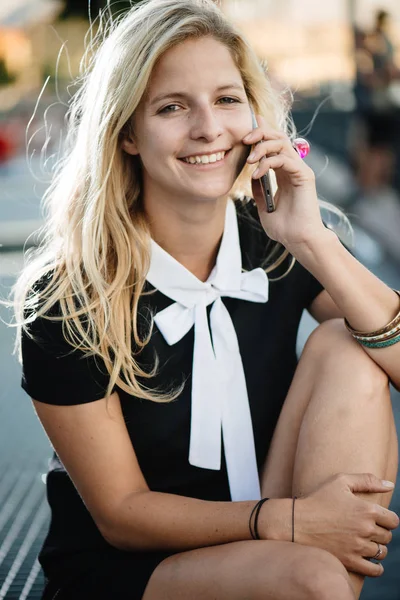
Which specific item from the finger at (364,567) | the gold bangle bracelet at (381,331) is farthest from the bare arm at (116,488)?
the gold bangle bracelet at (381,331)

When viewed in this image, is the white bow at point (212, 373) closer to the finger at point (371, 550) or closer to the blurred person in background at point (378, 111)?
the finger at point (371, 550)

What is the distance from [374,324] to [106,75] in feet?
3.01

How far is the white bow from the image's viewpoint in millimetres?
2176

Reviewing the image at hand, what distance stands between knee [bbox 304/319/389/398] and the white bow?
0.22 meters

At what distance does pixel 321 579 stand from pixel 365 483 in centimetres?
28

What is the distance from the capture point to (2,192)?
855 cm

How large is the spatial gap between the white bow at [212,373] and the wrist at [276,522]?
0.98 ft

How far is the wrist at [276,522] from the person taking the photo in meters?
1.88

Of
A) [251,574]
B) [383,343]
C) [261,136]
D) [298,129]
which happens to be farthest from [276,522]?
[298,129]

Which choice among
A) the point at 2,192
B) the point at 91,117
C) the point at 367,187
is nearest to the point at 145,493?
the point at 91,117

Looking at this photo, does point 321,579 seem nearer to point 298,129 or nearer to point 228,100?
point 228,100

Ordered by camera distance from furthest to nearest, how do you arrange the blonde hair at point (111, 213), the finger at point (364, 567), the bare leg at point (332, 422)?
1. the blonde hair at point (111, 213)
2. the bare leg at point (332, 422)
3. the finger at point (364, 567)

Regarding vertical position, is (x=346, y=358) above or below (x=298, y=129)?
above

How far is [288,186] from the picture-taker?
2.26m
